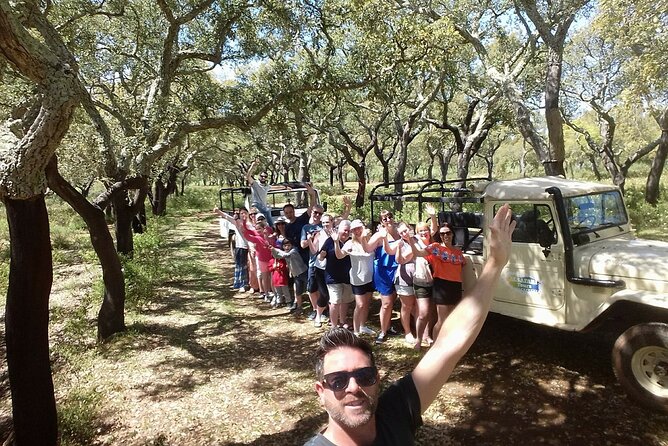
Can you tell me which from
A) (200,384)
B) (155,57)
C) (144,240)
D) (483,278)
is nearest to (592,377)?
(483,278)

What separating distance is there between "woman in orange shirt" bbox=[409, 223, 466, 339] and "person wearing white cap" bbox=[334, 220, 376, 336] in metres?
0.79

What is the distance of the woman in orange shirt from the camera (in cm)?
513

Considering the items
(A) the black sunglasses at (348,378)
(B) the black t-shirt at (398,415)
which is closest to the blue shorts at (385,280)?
(B) the black t-shirt at (398,415)

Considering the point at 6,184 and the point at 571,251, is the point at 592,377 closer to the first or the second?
the point at 571,251

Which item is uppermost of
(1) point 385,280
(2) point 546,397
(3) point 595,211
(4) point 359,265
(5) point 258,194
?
(5) point 258,194

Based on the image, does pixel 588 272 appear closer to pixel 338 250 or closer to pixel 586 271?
pixel 586 271

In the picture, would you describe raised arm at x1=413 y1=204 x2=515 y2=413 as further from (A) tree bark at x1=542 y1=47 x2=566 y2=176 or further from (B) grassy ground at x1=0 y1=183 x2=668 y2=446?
(A) tree bark at x1=542 y1=47 x2=566 y2=176

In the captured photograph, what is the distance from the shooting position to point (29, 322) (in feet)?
11.8

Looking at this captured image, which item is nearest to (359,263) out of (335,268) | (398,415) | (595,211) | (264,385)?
(335,268)

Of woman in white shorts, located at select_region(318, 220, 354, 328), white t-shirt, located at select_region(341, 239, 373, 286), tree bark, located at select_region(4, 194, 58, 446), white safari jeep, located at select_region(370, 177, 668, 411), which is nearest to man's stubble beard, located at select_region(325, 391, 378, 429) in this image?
tree bark, located at select_region(4, 194, 58, 446)

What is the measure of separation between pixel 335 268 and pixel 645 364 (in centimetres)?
359

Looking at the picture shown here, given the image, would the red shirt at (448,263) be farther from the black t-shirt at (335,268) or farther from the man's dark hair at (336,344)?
the man's dark hair at (336,344)

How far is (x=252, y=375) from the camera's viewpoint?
5324 millimetres

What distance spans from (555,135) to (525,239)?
3560 mm
